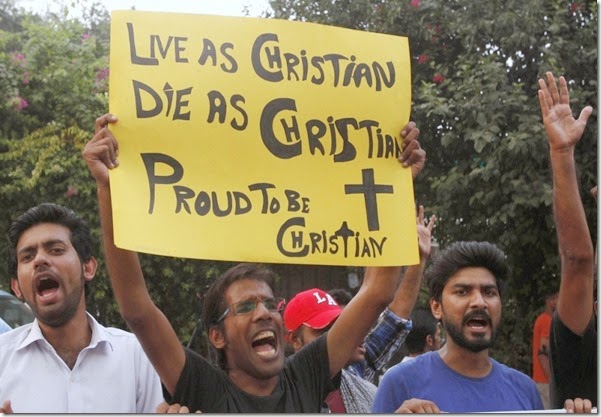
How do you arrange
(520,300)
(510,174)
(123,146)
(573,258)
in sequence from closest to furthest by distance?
(123,146), (573,258), (510,174), (520,300)

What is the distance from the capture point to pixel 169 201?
2744 mm

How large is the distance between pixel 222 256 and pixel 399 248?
55 cm

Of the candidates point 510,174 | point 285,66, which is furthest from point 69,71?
point 285,66

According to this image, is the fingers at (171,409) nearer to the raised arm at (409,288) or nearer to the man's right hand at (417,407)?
the man's right hand at (417,407)

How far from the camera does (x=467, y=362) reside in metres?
3.15

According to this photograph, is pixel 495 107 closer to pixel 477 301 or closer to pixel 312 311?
pixel 312 311

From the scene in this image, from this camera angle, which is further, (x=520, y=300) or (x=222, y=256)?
(x=520, y=300)

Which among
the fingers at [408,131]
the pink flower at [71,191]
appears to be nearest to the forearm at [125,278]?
the fingers at [408,131]

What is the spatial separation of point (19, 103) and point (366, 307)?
6.15 metres

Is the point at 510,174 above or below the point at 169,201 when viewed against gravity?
above

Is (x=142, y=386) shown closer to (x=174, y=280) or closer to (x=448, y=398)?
(x=448, y=398)

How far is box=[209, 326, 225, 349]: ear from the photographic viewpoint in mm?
2885

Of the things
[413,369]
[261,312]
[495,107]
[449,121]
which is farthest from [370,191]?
[449,121]

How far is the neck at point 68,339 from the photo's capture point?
287 centimetres
